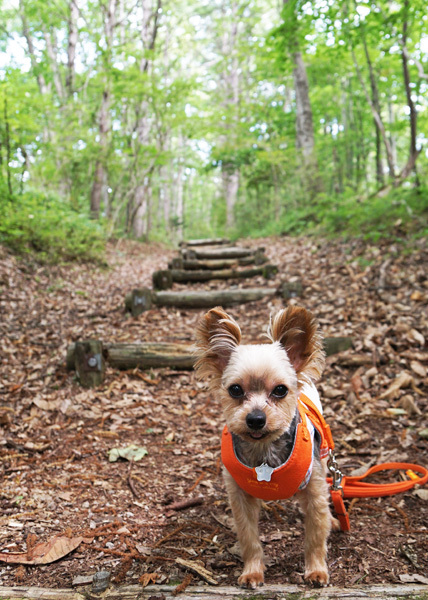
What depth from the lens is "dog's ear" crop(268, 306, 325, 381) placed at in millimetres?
2498

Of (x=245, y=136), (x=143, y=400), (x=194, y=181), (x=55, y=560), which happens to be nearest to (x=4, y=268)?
(x=143, y=400)

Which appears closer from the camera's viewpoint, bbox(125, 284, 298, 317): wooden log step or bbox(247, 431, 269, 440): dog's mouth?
bbox(247, 431, 269, 440): dog's mouth

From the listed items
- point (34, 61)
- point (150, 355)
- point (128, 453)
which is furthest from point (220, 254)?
point (34, 61)

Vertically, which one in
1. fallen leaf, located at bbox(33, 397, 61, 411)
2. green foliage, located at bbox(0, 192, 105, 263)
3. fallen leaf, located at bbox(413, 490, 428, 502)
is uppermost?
green foliage, located at bbox(0, 192, 105, 263)

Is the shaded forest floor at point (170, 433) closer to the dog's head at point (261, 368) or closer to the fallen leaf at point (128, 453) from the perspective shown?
the fallen leaf at point (128, 453)

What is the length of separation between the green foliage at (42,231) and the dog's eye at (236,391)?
7.14 m

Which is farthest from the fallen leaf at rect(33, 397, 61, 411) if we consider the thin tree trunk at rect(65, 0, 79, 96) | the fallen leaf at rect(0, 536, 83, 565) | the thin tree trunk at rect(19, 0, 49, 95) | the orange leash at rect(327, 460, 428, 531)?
the thin tree trunk at rect(19, 0, 49, 95)

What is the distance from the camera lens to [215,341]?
2.61m

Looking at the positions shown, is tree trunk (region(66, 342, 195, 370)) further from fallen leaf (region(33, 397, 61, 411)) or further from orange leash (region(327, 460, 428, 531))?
orange leash (region(327, 460, 428, 531))

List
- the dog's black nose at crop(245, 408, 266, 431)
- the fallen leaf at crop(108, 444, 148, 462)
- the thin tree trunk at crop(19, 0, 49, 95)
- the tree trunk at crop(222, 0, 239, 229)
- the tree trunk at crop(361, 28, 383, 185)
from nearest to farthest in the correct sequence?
the dog's black nose at crop(245, 408, 266, 431) → the fallen leaf at crop(108, 444, 148, 462) → the tree trunk at crop(361, 28, 383, 185) → the thin tree trunk at crop(19, 0, 49, 95) → the tree trunk at crop(222, 0, 239, 229)

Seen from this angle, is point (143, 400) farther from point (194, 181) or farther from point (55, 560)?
point (194, 181)

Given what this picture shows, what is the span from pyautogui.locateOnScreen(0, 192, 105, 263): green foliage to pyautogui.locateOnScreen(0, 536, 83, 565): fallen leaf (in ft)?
22.2

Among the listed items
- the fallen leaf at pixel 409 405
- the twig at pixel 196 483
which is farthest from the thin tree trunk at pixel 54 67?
the fallen leaf at pixel 409 405

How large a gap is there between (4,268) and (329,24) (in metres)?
8.56
